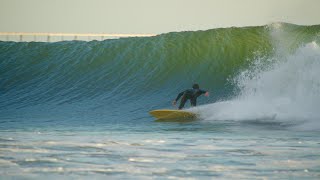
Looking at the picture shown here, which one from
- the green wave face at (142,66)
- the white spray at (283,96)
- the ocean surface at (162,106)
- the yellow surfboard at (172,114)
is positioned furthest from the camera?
the green wave face at (142,66)

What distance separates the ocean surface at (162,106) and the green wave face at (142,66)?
50 millimetres

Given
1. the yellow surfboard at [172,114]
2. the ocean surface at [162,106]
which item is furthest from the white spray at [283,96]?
the yellow surfboard at [172,114]

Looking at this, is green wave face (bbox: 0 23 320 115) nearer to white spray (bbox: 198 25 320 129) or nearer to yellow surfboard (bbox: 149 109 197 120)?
white spray (bbox: 198 25 320 129)

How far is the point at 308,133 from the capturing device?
12734mm

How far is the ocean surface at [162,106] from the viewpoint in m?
8.75

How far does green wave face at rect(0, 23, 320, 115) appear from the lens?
26.1 metres

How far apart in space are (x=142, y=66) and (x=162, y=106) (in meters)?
6.59

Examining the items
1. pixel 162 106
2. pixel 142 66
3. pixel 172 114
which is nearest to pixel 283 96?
pixel 172 114

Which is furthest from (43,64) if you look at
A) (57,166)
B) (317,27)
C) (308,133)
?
(57,166)

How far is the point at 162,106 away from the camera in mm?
23453

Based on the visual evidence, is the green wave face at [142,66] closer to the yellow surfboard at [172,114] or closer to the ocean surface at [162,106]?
the ocean surface at [162,106]

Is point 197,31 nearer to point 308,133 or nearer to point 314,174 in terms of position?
point 308,133

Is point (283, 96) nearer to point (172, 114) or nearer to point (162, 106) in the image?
point (172, 114)

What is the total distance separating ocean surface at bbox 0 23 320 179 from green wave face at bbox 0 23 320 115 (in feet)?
0.17
